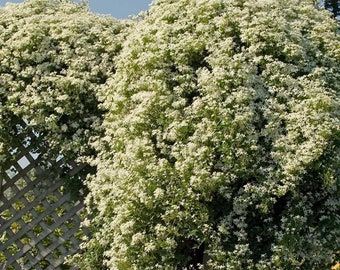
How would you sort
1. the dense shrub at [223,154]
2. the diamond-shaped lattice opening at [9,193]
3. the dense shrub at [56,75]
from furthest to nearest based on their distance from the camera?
the diamond-shaped lattice opening at [9,193]
the dense shrub at [56,75]
the dense shrub at [223,154]

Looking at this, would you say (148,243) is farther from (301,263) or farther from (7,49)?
(7,49)

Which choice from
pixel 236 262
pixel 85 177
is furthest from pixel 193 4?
pixel 236 262

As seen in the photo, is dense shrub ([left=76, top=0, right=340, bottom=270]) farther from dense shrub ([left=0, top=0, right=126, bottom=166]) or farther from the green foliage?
Result: dense shrub ([left=0, top=0, right=126, bottom=166])

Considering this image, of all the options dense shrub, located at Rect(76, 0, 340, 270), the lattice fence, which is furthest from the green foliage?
the lattice fence

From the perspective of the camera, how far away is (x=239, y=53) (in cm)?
654

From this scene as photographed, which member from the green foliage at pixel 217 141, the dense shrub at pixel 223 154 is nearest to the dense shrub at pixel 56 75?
A: the green foliage at pixel 217 141

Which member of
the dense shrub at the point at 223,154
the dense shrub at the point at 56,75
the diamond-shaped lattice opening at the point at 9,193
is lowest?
the dense shrub at the point at 223,154

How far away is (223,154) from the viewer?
19.4 ft

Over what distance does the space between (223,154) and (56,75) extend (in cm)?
255

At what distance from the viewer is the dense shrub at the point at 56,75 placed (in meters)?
7.44

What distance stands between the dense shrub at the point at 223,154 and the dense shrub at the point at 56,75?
838 millimetres

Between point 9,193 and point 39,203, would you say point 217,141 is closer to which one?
point 39,203

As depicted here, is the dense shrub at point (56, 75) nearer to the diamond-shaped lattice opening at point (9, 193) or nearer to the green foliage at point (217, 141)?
the green foliage at point (217, 141)

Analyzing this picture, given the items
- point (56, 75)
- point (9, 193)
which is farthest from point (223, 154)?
point (9, 193)
